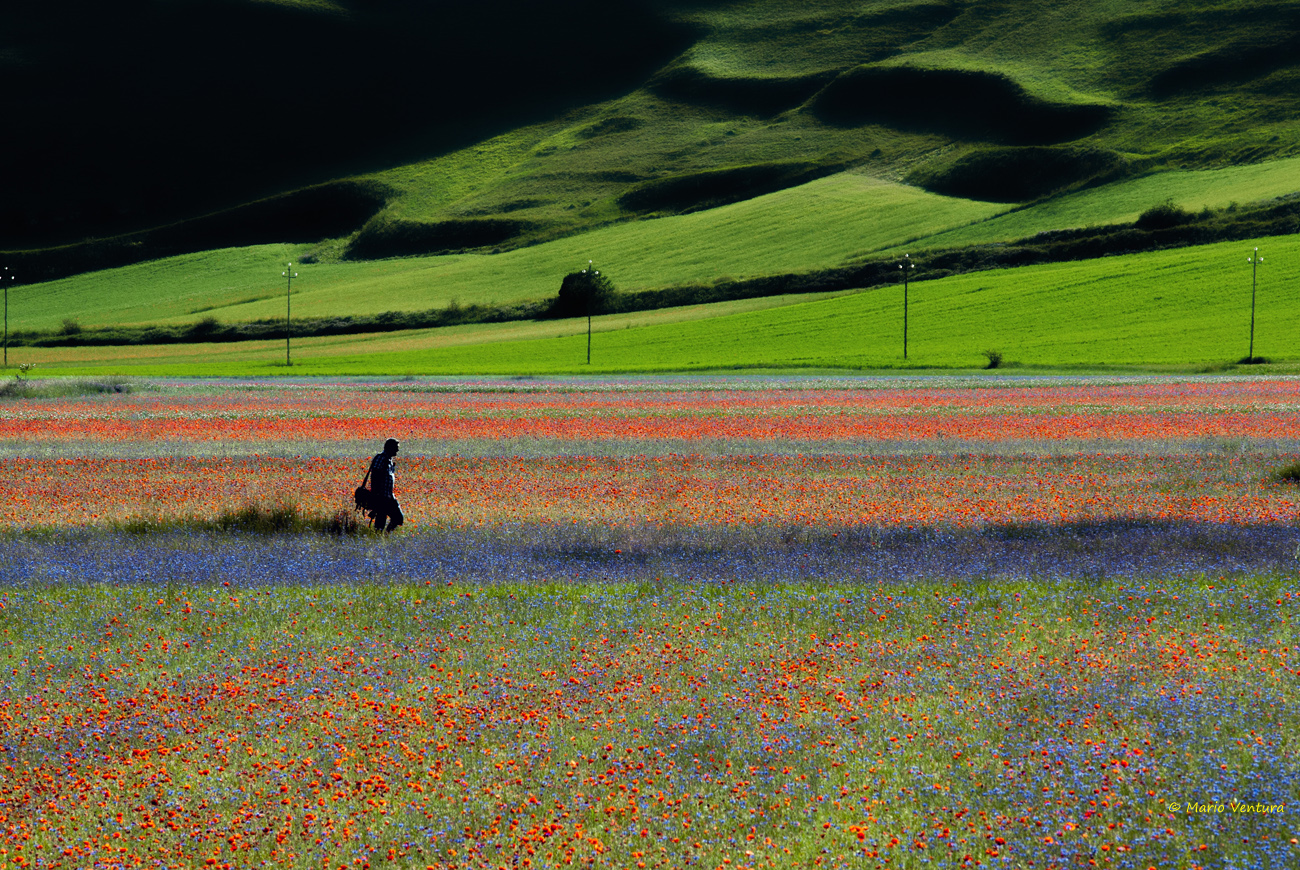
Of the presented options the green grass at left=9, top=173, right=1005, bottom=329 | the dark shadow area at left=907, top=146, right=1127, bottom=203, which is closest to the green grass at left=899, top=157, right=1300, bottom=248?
the green grass at left=9, top=173, right=1005, bottom=329

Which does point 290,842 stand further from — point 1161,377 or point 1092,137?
point 1092,137

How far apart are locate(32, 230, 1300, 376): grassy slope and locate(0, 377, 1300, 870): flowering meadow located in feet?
164

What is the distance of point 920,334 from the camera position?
8106 centimetres

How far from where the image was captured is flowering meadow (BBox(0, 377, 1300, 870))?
677 centimetres

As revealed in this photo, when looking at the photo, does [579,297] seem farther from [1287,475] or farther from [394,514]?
[394,514]

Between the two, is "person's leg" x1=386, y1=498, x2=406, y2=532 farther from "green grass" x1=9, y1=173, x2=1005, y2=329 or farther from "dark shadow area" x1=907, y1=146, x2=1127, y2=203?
"dark shadow area" x1=907, y1=146, x2=1127, y2=203

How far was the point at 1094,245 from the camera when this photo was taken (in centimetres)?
11062

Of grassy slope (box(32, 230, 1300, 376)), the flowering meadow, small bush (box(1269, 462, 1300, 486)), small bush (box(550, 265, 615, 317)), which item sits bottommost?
the flowering meadow

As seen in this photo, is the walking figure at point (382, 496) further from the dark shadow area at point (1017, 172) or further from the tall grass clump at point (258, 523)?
the dark shadow area at point (1017, 172)

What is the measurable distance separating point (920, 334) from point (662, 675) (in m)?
74.7

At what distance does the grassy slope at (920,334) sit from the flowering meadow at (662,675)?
5007 centimetres

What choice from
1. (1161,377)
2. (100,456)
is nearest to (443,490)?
(100,456)

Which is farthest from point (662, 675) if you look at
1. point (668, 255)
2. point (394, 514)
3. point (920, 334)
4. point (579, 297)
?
point (668, 255)

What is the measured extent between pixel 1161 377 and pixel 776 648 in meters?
50.6
